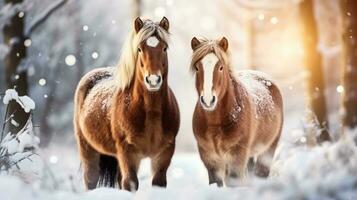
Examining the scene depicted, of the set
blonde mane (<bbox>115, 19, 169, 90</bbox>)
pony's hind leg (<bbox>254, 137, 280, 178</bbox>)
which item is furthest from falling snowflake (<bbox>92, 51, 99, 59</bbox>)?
pony's hind leg (<bbox>254, 137, 280, 178</bbox>)

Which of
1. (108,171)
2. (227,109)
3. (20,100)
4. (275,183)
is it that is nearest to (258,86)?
(227,109)

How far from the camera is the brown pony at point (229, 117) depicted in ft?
8.50

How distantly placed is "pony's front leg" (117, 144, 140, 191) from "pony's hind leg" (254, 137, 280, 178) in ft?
1.83

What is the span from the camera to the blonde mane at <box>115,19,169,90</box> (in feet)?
8.54

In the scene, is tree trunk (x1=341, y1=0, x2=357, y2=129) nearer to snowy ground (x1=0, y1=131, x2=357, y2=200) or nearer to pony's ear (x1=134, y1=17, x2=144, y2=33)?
snowy ground (x1=0, y1=131, x2=357, y2=200)

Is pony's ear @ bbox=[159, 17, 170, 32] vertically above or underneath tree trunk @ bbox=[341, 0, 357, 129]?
above

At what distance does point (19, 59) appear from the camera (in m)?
2.90

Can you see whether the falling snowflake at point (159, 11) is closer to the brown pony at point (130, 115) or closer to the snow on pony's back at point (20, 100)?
the brown pony at point (130, 115)

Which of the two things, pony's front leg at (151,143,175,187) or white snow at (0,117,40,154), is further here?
white snow at (0,117,40,154)

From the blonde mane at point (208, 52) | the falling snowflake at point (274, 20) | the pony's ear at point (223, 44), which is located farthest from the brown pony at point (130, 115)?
the falling snowflake at point (274, 20)

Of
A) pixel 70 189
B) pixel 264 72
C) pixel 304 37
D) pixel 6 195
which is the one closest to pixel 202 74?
pixel 264 72

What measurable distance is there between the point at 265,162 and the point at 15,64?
1.30 m

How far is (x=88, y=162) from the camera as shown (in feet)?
9.31

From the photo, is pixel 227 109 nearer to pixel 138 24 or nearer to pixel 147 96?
pixel 147 96
